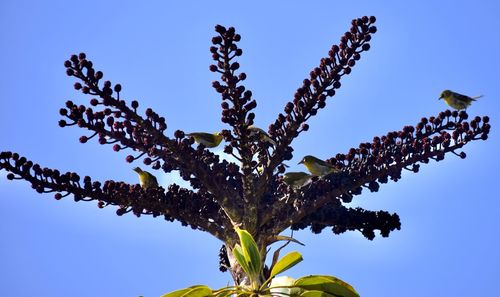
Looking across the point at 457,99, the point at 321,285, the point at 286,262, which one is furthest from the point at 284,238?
the point at 457,99

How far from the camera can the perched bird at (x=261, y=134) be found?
514 cm

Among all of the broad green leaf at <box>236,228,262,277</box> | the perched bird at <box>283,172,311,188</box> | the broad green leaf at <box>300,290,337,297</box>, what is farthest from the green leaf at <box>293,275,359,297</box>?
the perched bird at <box>283,172,311,188</box>

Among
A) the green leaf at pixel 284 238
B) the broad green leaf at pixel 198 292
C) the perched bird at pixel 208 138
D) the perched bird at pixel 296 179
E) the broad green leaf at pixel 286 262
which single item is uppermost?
the perched bird at pixel 208 138

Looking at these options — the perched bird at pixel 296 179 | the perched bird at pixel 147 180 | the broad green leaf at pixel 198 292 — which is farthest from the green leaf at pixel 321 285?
the perched bird at pixel 147 180

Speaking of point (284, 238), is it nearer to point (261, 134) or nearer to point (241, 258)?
point (241, 258)

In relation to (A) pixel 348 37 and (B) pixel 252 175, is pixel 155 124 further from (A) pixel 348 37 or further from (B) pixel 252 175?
(A) pixel 348 37

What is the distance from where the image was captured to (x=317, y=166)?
572 centimetres

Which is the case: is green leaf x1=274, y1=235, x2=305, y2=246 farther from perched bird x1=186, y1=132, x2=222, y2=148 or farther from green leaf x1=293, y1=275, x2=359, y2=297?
perched bird x1=186, y1=132, x2=222, y2=148

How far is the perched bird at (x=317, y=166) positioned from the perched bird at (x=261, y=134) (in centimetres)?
56

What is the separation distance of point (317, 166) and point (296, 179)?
0.40 m

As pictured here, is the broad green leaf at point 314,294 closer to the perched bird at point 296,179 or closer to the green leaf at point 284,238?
the green leaf at point 284,238

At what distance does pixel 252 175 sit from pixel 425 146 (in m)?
1.35

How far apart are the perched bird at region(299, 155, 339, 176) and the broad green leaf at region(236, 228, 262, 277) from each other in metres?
1.13

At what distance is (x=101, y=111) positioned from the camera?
16.4 ft
